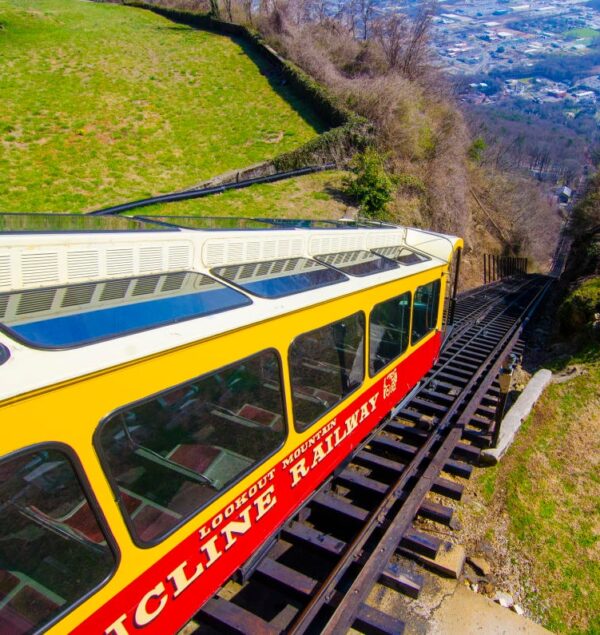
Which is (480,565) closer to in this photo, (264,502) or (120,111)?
(264,502)

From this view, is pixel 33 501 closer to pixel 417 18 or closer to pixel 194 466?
pixel 194 466

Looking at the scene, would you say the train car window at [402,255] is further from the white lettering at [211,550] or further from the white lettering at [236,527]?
the white lettering at [211,550]

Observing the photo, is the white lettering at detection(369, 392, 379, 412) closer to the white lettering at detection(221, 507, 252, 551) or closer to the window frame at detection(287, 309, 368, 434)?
the window frame at detection(287, 309, 368, 434)

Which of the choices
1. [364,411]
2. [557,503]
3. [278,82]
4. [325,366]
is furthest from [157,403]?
[278,82]

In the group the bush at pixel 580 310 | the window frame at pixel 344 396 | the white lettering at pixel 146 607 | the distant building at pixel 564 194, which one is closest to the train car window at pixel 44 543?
the white lettering at pixel 146 607

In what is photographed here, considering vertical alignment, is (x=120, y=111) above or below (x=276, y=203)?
above

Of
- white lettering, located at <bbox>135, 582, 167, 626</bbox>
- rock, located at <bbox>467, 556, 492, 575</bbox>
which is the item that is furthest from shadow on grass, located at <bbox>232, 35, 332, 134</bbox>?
white lettering, located at <bbox>135, 582, 167, 626</bbox>

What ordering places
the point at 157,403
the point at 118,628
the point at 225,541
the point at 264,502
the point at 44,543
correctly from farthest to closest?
the point at 264,502
the point at 225,541
the point at 157,403
the point at 118,628
the point at 44,543
